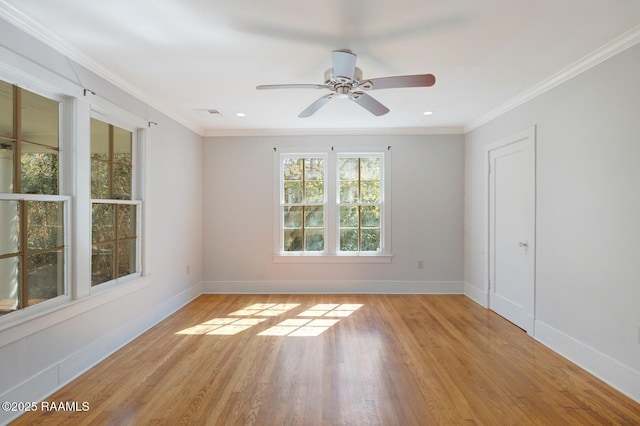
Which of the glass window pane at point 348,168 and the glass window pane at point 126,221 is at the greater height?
the glass window pane at point 348,168

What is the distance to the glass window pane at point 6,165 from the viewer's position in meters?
2.02

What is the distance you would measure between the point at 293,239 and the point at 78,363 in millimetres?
3064

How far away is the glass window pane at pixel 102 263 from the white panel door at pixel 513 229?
421 centimetres

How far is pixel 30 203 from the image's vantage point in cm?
221

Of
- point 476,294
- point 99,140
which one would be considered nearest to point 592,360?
point 476,294

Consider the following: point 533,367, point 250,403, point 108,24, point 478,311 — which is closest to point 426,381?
point 533,367

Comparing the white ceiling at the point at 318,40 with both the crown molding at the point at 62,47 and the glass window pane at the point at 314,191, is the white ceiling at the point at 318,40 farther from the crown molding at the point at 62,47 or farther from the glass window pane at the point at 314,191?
the glass window pane at the point at 314,191

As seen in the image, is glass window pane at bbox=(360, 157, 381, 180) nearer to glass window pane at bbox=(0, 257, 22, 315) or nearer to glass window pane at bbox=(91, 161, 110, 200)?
glass window pane at bbox=(91, 161, 110, 200)

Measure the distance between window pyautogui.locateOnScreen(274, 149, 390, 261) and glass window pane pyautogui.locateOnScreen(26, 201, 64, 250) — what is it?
115 inches

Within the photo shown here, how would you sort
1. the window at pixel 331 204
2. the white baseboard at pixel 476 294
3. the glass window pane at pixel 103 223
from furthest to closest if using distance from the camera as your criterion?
the window at pixel 331 204 → the white baseboard at pixel 476 294 → the glass window pane at pixel 103 223

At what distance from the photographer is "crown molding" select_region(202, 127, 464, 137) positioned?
16.1 ft

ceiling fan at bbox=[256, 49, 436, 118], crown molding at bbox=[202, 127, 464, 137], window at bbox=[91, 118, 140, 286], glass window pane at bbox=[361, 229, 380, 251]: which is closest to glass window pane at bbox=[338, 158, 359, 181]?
crown molding at bbox=[202, 127, 464, 137]

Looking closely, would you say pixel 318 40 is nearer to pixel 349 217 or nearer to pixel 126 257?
pixel 126 257

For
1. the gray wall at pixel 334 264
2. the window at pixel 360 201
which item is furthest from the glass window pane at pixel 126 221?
the window at pixel 360 201
